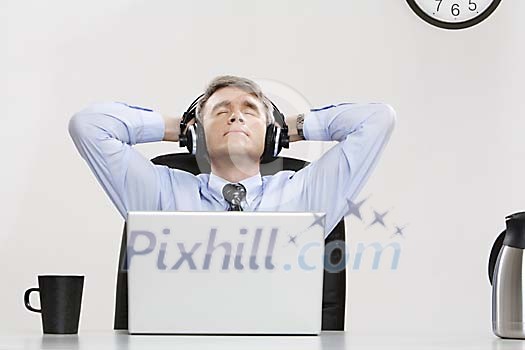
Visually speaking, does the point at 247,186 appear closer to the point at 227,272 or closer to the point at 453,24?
the point at 453,24

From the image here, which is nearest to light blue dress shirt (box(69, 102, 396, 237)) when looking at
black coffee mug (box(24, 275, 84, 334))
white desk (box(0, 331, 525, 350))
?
black coffee mug (box(24, 275, 84, 334))

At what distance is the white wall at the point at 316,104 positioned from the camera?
8.93 ft

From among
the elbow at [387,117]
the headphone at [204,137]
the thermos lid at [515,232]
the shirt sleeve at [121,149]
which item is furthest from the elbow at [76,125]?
the thermos lid at [515,232]

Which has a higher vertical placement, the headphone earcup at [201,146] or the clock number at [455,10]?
the clock number at [455,10]

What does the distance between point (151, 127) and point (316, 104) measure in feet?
1.58

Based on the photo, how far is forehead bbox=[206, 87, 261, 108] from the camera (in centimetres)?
266

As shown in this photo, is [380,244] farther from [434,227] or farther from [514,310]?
[514,310]

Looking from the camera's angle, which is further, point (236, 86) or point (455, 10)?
point (455, 10)

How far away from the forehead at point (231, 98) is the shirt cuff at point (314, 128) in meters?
0.15

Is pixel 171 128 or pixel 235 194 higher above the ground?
pixel 171 128

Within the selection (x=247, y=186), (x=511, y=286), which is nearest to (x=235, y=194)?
(x=247, y=186)

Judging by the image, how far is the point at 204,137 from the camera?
2621 millimetres

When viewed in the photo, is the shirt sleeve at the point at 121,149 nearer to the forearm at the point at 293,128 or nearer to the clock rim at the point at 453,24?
the forearm at the point at 293,128

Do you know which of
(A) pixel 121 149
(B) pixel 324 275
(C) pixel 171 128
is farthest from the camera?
(C) pixel 171 128
